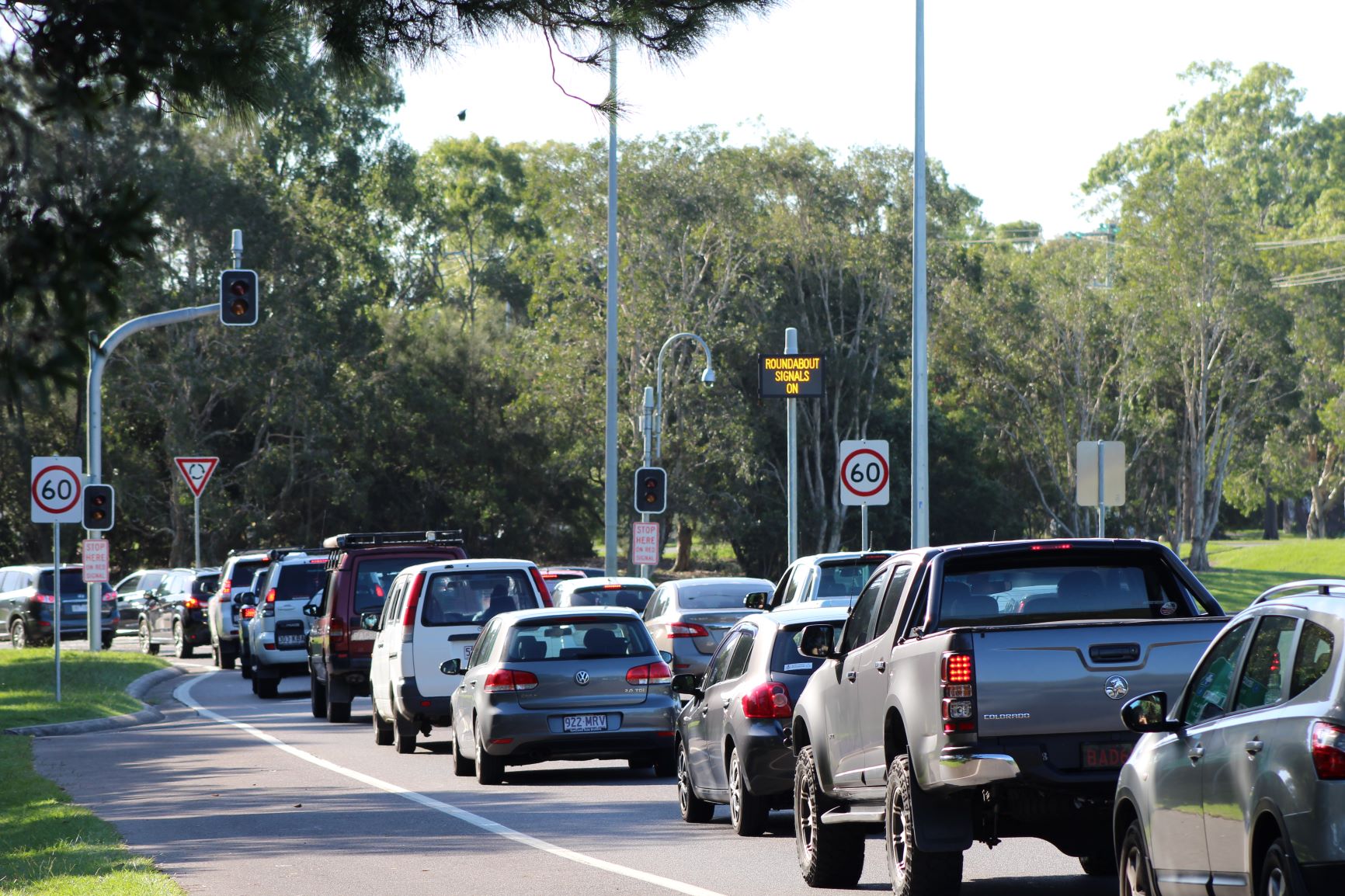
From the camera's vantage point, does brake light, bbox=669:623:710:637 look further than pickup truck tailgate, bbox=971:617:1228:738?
Yes

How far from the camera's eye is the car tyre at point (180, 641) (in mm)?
40531

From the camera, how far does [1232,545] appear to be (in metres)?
93.8

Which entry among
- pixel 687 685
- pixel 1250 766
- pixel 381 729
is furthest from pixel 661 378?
pixel 1250 766

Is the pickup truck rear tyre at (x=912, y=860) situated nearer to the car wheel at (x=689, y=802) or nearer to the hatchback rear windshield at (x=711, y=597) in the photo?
the car wheel at (x=689, y=802)

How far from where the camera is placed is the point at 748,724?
13391 millimetres

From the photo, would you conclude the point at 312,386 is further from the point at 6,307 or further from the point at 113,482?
the point at 6,307

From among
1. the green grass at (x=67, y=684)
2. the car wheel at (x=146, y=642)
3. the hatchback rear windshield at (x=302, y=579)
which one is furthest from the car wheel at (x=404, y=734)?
the car wheel at (x=146, y=642)

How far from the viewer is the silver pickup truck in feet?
30.8

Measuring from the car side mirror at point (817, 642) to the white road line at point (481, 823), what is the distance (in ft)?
4.90

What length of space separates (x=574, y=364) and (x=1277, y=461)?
38.8 m

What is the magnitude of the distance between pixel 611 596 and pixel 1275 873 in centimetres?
2217

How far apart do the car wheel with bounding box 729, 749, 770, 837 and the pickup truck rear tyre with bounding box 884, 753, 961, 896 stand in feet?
11.3

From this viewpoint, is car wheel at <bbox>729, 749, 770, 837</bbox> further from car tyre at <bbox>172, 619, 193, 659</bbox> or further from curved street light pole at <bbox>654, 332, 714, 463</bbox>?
curved street light pole at <bbox>654, 332, 714, 463</bbox>

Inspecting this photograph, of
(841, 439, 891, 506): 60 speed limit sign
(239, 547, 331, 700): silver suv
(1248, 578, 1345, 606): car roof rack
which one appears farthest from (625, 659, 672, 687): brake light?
(239, 547, 331, 700): silver suv
